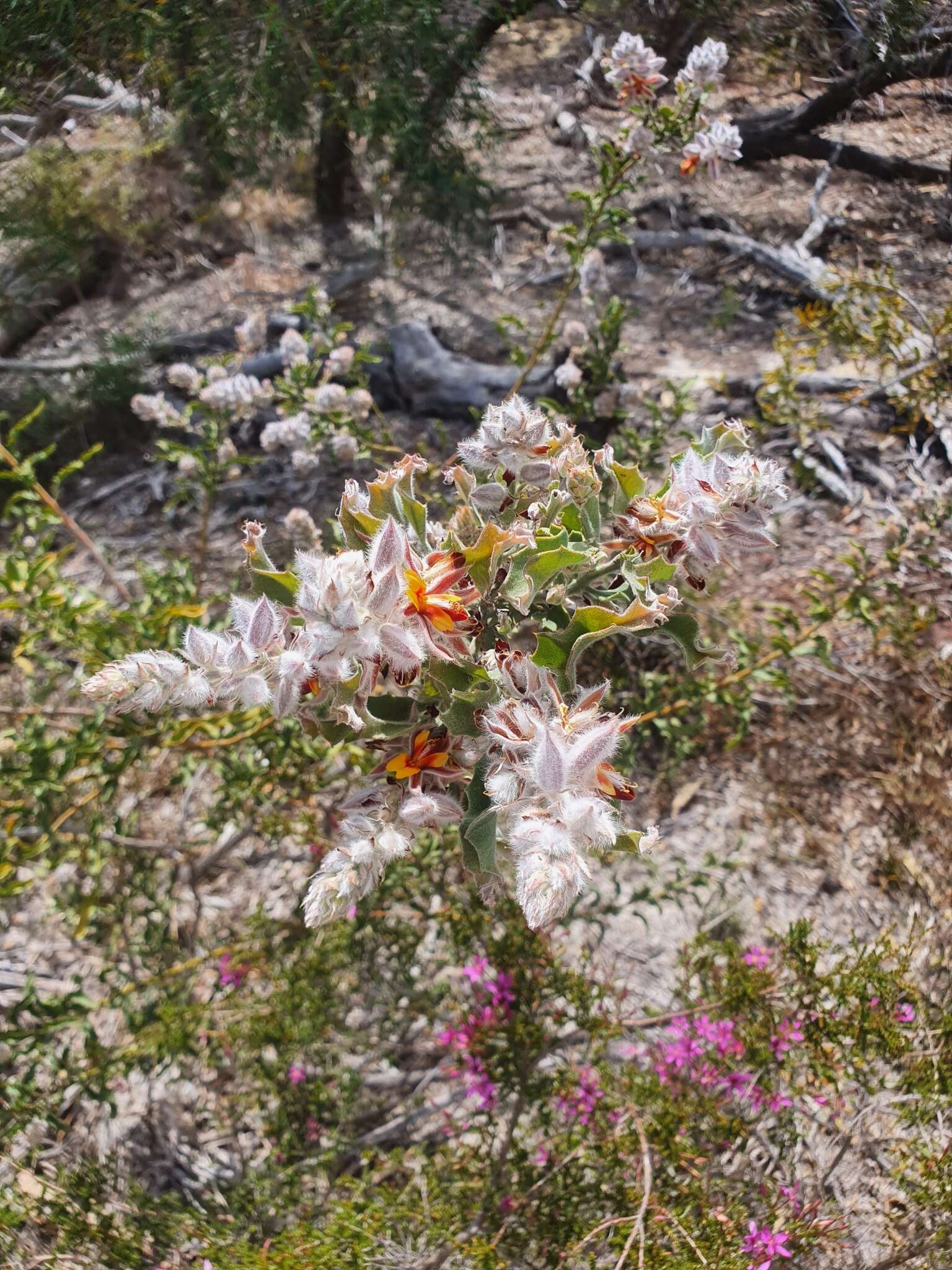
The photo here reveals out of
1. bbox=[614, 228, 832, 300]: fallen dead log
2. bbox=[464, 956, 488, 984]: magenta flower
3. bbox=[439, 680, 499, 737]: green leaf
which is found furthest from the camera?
bbox=[614, 228, 832, 300]: fallen dead log

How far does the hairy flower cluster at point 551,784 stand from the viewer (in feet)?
2.35

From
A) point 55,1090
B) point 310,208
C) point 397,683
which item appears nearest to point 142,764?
point 55,1090

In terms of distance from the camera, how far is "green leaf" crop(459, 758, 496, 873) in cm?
90

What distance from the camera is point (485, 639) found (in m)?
1.13

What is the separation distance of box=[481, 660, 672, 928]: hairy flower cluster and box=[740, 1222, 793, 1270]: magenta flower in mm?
1183

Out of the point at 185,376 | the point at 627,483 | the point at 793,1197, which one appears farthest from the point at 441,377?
the point at 793,1197

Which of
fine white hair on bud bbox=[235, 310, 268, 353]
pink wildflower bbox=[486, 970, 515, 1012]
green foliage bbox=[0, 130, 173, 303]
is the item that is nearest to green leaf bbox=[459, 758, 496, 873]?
pink wildflower bbox=[486, 970, 515, 1012]

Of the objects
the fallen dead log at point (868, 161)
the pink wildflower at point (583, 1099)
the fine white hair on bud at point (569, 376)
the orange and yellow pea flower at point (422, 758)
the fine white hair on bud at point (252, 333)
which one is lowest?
the pink wildflower at point (583, 1099)

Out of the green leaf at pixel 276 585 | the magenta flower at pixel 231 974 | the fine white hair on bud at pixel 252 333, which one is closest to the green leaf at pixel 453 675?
the green leaf at pixel 276 585

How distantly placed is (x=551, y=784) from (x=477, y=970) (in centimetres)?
158

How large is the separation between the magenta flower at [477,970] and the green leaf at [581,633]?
4.63 feet

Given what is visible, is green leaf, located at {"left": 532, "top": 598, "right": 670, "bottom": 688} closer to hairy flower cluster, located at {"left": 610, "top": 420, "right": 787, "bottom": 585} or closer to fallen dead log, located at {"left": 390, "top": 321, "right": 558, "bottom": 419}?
hairy flower cluster, located at {"left": 610, "top": 420, "right": 787, "bottom": 585}

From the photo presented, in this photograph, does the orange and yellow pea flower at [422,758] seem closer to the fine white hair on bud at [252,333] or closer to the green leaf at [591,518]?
the green leaf at [591,518]

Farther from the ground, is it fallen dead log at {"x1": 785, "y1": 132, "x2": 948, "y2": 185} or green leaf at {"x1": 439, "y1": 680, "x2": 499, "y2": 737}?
fallen dead log at {"x1": 785, "y1": 132, "x2": 948, "y2": 185}
